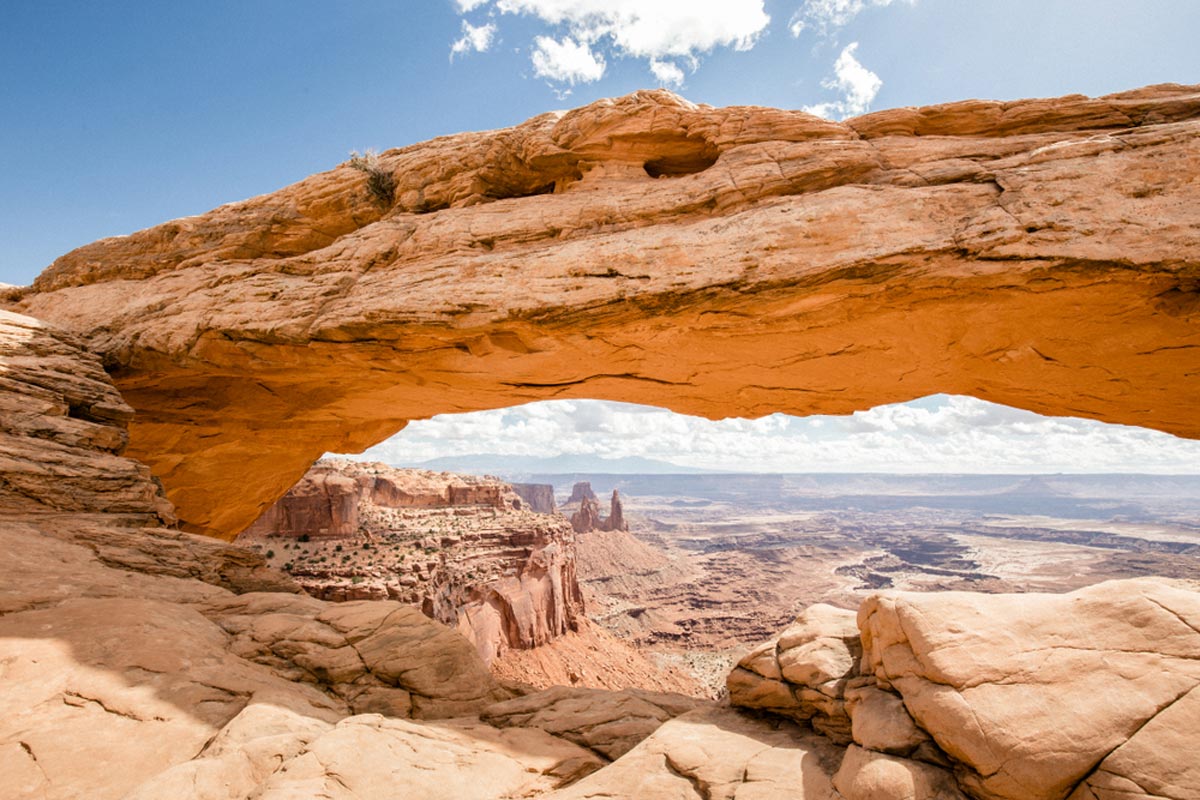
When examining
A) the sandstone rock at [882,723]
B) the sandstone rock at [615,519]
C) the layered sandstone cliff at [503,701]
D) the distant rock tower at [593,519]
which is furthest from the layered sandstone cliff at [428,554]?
the sandstone rock at [615,519]

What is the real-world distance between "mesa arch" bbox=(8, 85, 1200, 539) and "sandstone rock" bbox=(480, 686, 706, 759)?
6.44 m

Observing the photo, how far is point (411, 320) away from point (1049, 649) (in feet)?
34.8

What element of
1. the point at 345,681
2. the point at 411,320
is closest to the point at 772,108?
the point at 411,320

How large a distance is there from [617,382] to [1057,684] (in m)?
9.36

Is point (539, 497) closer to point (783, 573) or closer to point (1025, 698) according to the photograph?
point (783, 573)

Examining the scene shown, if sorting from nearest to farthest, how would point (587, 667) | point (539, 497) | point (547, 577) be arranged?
point (587, 667) → point (547, 577) → point (539, 497)

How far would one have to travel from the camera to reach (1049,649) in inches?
191

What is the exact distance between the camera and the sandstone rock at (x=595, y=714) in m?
7.07

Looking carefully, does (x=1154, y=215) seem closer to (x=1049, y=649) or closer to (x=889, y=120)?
(x=889, y=120)

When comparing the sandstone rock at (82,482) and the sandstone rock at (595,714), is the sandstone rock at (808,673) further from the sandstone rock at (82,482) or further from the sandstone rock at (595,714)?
the sandstone rock at (82,482)

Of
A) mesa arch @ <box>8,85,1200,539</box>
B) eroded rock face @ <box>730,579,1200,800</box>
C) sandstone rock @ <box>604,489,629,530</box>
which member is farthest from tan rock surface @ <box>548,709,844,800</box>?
sandstone rock @ <box>604,489,629,530</box>

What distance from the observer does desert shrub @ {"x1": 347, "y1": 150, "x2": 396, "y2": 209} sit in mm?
12672

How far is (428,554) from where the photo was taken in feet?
103

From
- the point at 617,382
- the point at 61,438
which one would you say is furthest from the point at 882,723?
the point at 61,438
